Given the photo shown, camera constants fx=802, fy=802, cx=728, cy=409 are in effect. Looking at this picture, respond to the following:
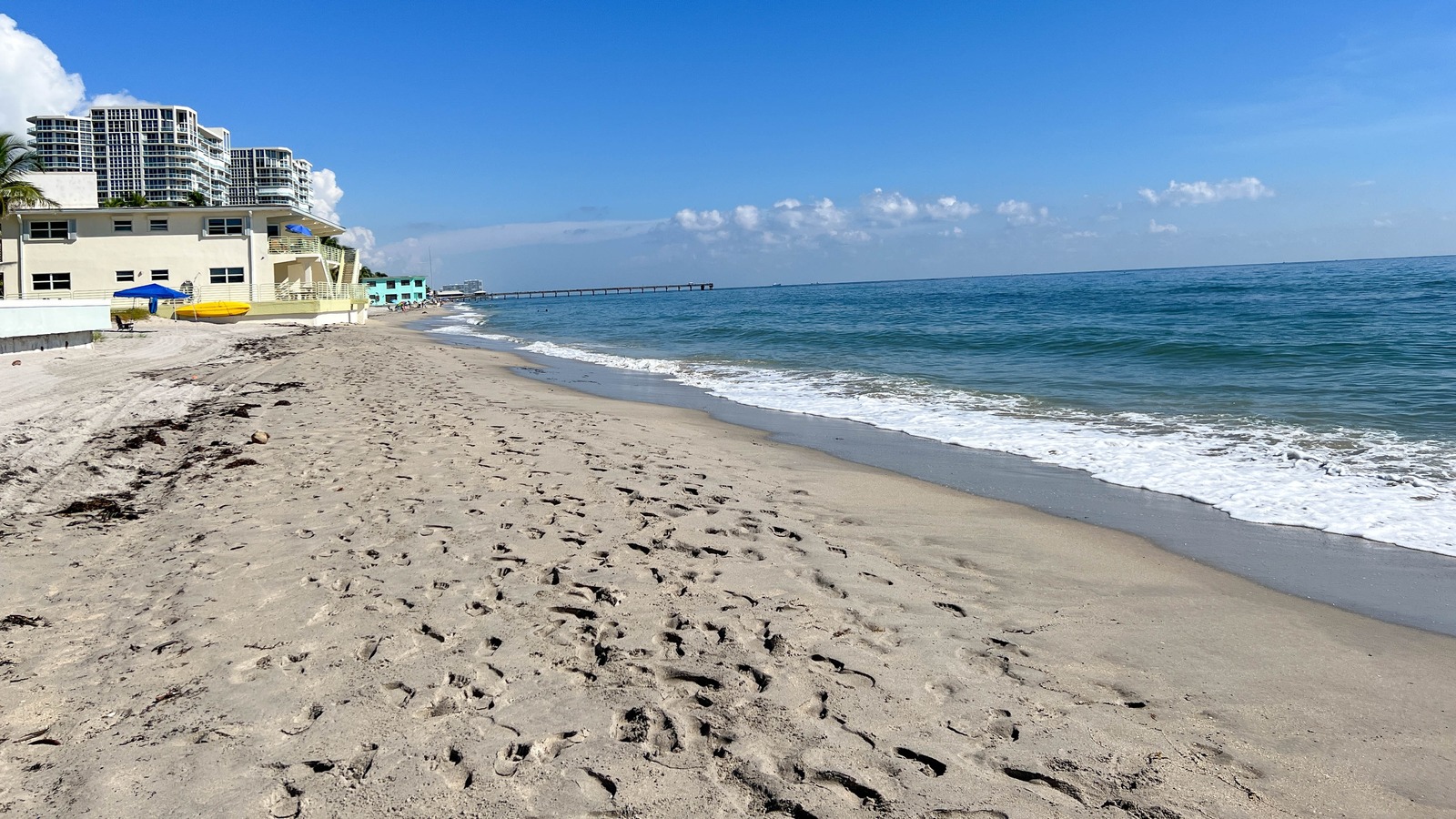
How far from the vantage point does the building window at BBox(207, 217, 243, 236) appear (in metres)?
37.2

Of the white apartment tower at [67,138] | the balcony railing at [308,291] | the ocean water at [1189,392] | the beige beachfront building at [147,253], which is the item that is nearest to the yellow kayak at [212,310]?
the beige beachfront building at [147,253]

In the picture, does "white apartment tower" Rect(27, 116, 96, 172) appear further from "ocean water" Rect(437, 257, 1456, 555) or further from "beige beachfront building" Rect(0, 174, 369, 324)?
"ocean water" Rect(437, 257, 1456, 555)

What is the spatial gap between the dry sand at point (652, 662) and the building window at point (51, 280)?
39499 mm

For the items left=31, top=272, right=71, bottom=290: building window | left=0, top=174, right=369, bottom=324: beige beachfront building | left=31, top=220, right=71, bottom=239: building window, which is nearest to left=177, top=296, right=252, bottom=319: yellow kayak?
left=0, top=174, right=369, bottom=324: beige beachfront building

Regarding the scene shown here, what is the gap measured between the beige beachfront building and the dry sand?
118ft

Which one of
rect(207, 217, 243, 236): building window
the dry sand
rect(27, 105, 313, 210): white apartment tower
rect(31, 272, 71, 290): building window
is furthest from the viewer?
rect(27, 105, 313, 210): white apartment tower

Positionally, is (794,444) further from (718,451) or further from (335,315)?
(335,315)

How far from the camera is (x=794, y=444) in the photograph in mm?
9383


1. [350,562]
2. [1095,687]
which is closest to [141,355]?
[350,562]

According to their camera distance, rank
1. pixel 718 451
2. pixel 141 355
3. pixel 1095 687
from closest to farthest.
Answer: pixel 1095 687, pixel 718 451, pixel 141 355

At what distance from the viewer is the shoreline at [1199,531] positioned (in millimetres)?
4660

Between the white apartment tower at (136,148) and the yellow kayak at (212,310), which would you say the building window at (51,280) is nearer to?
the yellow kayak at (212,310)

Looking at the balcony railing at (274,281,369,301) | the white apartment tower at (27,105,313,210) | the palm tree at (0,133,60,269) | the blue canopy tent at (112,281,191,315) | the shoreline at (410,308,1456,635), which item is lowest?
the shoreline at (410,308,1456,635)

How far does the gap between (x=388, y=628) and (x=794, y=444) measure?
6.19 meters
